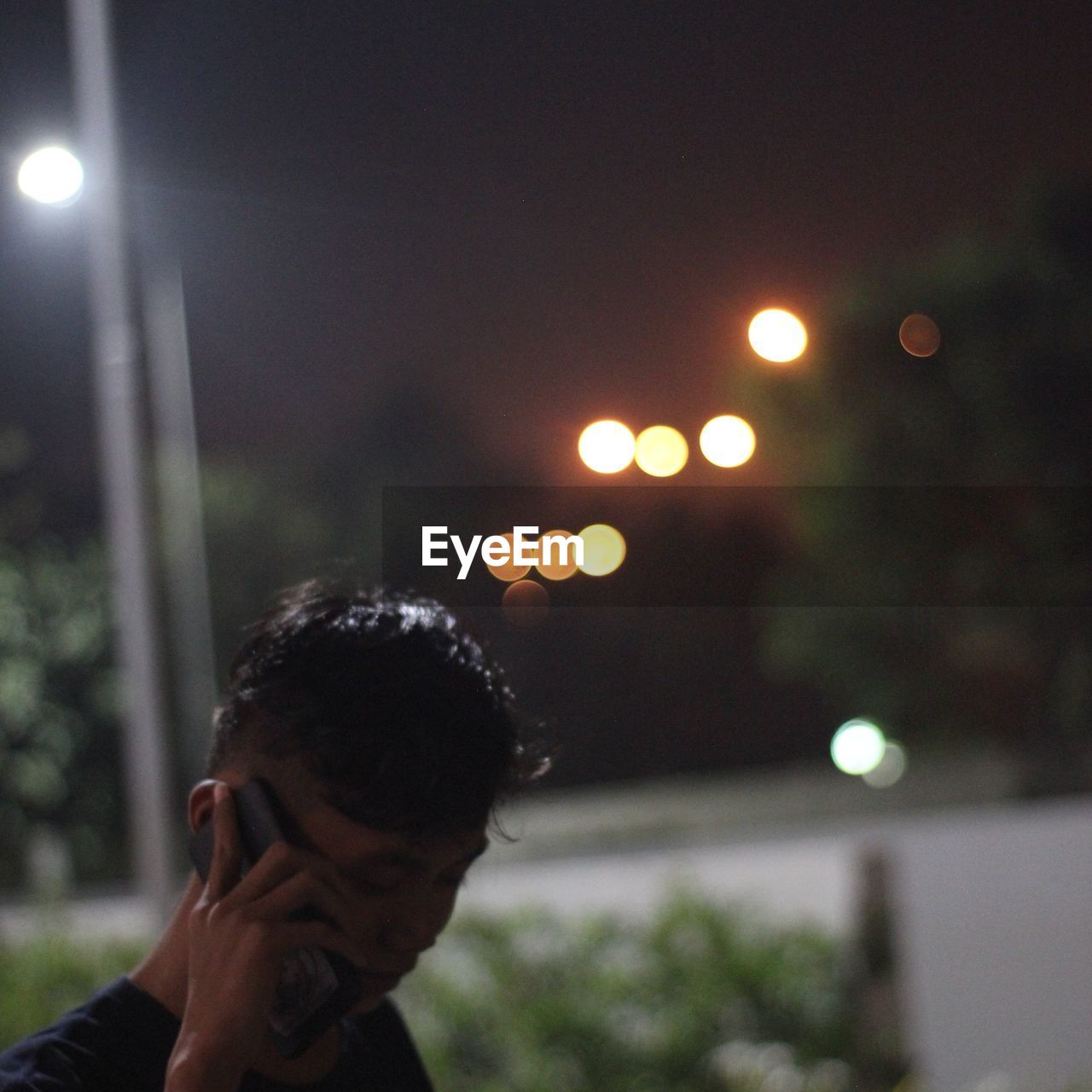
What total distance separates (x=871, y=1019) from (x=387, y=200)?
12.3ft

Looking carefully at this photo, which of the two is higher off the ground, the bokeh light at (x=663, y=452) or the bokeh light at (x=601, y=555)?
the bokeh light at (x=663, y=452)

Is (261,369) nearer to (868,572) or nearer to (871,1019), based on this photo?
(868,572)

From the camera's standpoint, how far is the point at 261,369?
1.52m

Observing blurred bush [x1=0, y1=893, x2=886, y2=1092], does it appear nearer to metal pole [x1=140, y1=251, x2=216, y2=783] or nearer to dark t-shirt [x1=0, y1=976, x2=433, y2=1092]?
metal pole [x1=140, y1=251, x2=216, y2=783]

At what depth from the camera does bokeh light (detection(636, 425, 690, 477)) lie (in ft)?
4.37

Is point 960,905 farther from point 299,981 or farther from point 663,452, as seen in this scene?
point 299,981

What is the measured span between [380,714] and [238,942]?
0.20m

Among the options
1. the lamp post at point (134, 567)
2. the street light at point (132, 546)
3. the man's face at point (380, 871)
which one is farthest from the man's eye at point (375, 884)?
the lamp post at point (134, 567)

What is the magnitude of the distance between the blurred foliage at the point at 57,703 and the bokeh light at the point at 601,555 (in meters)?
5.95

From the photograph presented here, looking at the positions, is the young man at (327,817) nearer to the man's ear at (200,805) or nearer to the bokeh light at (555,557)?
the man's ear at (200,805)

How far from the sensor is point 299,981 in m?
1.04

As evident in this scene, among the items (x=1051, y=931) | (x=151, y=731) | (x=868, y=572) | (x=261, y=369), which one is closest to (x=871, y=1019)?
(x=1051, y=931)

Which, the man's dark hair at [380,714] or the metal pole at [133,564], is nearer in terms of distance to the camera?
the man's dark hair at [380,714]

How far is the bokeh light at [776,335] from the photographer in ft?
4.54
